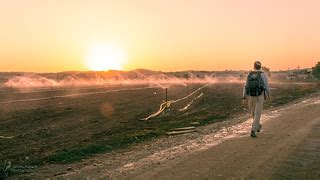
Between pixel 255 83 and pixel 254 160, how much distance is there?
170 inches

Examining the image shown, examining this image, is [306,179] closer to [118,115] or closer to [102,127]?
[102,127]

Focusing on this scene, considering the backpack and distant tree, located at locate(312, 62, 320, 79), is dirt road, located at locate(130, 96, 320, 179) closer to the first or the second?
the backpack

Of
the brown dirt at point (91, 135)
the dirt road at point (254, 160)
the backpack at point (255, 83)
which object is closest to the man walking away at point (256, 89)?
the backpack at point (255, 83)

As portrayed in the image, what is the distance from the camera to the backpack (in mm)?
16969

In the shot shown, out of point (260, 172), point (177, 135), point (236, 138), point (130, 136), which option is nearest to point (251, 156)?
point (260, 172)

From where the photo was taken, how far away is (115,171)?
44.1 ft

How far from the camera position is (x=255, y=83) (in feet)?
55.7

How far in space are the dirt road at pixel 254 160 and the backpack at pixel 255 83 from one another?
5.01ft

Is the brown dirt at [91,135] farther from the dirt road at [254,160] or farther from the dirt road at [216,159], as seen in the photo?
the dirt road at [254,160]

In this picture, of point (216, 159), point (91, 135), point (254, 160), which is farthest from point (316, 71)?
point (254, 160)

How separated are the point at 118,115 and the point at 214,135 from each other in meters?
15.1

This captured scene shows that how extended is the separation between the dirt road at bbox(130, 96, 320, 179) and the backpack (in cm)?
153

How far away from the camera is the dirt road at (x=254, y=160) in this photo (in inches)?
472

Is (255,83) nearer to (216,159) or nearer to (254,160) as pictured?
(216,159)
